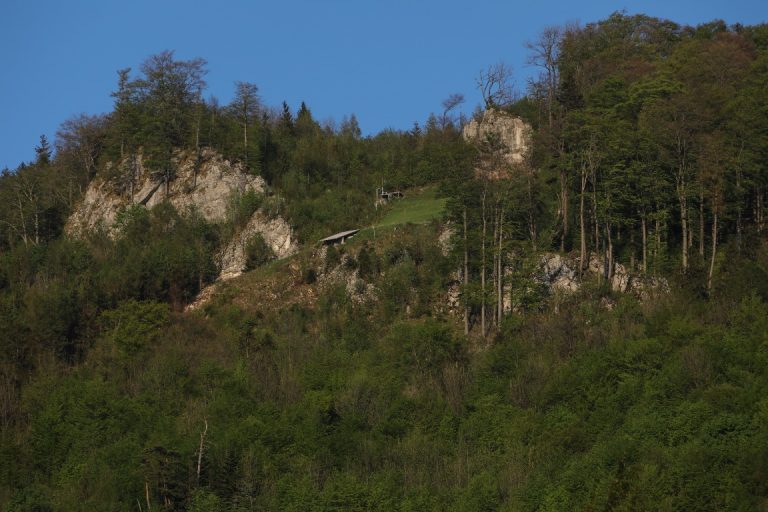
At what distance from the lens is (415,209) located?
68.7 metres

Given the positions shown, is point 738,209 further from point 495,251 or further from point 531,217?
point 495,251

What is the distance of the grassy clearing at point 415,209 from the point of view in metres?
64.6

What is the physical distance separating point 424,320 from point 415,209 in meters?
13.7

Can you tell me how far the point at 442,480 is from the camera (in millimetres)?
45562

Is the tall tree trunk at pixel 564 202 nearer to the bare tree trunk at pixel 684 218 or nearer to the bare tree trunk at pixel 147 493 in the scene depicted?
the bare tree trunk at pixel 684 218

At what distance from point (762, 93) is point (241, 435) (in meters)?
31.0

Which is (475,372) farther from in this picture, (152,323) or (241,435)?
(152,323)

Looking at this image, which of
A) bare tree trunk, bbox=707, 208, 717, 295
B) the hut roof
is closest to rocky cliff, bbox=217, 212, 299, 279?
the hut roof

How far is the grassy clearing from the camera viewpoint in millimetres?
64625

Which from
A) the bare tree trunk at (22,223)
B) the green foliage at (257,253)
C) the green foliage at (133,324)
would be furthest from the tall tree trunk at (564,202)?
the bare tree trunk at (22,223)

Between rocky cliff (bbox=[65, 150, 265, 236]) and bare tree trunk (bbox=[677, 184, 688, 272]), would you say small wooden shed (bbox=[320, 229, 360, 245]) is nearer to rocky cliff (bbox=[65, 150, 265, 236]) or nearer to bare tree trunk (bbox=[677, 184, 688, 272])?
rocky cliff (bbox=[65, 150, 265, 236])

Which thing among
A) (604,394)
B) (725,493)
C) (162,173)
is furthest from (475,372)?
(162,173)

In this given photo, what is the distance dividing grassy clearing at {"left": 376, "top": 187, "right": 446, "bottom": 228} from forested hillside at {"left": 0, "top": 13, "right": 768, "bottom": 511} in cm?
36

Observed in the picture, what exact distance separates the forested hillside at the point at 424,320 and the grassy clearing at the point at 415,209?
36 cm
